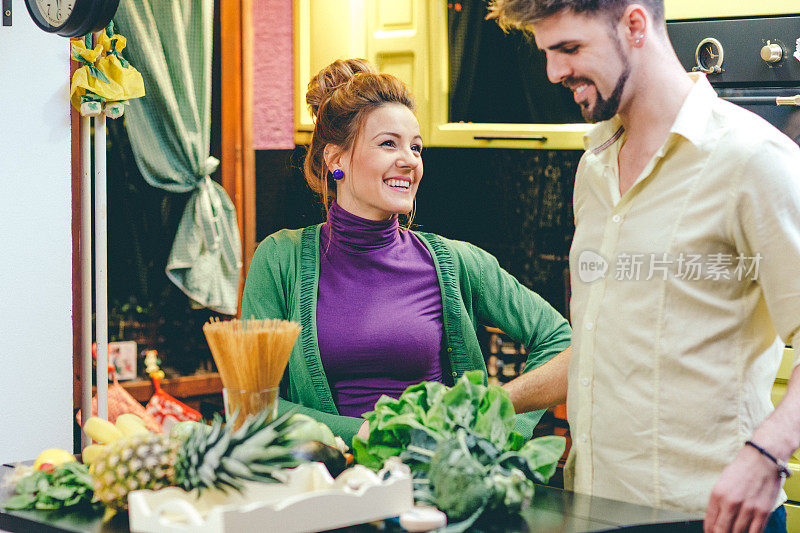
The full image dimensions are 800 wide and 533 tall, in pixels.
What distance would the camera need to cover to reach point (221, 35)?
3561 mm

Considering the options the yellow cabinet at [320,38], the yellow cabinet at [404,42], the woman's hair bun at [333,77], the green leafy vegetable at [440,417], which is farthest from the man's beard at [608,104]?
the yellow cabinet at [320,38]

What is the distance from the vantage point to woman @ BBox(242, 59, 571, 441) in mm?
1950

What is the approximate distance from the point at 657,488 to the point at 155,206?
7.96 ft

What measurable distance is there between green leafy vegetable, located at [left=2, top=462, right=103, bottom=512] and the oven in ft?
6.73

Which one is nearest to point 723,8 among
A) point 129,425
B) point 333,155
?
point 333,155

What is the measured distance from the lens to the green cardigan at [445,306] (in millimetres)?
1940

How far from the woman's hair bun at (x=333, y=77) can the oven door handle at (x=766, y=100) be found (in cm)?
109

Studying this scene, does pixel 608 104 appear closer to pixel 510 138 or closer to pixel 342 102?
pixel 342 102

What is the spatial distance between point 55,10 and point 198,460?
1423 millimetres

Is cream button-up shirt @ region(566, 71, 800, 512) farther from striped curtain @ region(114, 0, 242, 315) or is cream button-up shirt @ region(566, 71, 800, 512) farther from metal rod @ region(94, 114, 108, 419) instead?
striped curtain @ region(114, 0, 242, 315)

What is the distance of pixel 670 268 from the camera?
4.55 ft

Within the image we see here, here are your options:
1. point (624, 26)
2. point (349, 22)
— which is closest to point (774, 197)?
point (624, 26)

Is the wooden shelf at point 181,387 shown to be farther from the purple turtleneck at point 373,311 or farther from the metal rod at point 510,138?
the purple turtleneck at point 373,311

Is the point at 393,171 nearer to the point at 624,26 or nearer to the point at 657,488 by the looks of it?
the point at 624,26
